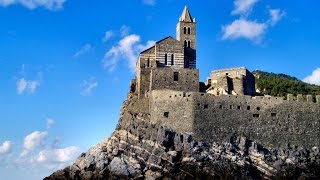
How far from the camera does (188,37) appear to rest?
78688 mm

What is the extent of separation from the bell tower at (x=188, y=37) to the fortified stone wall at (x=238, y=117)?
7786 millimetres

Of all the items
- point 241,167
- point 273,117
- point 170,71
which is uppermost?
point 170,71

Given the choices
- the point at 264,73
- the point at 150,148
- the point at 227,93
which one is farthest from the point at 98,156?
the point at 264,73

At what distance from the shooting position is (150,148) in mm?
67562

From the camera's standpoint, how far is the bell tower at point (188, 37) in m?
77.6

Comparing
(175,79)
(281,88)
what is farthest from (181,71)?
(281,88)

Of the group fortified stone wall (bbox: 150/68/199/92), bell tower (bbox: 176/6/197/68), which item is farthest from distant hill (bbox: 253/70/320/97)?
fortified stone wall (bbox: 150/68/199/92)

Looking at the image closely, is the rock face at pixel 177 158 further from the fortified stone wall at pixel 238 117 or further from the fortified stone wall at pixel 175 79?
the fortified stone wall at pixel 175 79

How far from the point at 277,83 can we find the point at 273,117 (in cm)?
2624

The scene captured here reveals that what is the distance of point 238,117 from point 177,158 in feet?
28.4

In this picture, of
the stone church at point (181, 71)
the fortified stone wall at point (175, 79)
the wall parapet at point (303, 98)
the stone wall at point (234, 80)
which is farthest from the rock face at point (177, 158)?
the stone wall at point (234, 80)

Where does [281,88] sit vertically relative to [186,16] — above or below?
below

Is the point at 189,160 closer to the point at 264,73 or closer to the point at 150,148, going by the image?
the point at 150,148

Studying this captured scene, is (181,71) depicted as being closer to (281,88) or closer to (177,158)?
(177,158)
